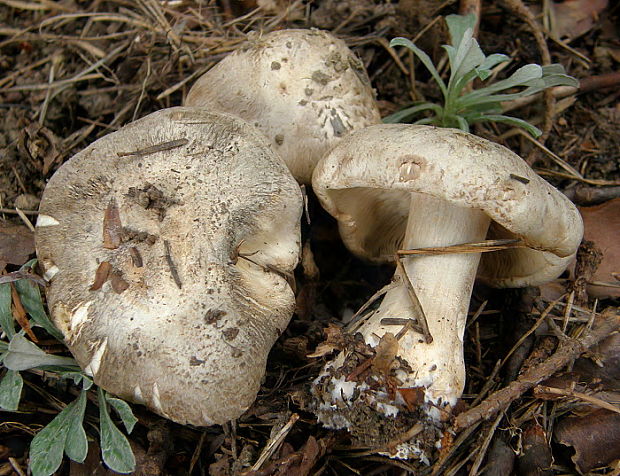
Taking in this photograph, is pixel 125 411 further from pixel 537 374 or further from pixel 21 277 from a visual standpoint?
pixel 537 374

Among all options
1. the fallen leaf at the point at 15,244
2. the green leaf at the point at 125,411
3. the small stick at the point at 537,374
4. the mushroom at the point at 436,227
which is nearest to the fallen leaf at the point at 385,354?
the mushroom at the point at 436,227

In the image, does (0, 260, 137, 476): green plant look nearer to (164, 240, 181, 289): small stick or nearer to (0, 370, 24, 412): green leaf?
(0, 370, 24, 412): green leaf

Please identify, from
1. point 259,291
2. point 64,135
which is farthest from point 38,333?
point 64,135

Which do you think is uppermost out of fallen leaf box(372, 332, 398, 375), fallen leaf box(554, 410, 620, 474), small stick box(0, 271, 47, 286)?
small stick box(0, 271, 47, 286)

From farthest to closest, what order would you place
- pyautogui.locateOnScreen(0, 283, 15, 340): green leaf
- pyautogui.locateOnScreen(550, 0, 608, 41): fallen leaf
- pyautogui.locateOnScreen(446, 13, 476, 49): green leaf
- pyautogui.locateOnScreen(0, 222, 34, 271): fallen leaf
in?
1. pyautogui.locateOnScreen(550, 0, 608, 41): fallen leaf
2. pyautogui.locateOnScreen(446, 13, 476, 49): green leaf
3. pyautogui.locateOnScreen(0, 222, 34, 271): fallen leaf
4. pyautogui.locateOnScreen(0, 283, 15, 340): green leaf

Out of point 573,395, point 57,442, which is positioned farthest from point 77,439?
point 573,395

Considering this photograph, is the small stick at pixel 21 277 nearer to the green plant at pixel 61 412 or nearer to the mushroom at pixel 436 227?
the green plant at pixel 61 412

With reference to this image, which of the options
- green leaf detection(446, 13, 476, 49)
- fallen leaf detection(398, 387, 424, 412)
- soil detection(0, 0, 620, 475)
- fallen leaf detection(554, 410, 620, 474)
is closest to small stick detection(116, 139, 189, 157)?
soil detection(0, 0, 620, 475)
